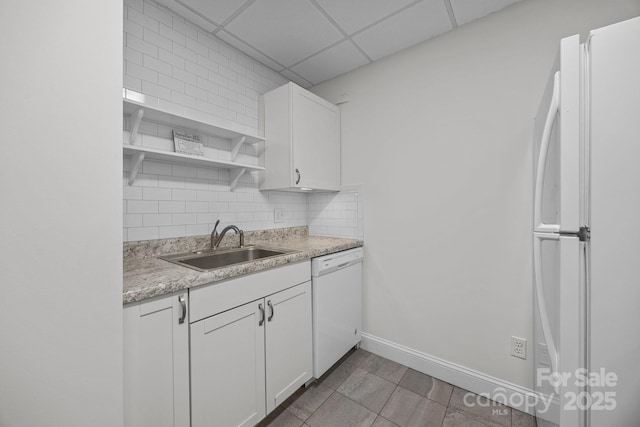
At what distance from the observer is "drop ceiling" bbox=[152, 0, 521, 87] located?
5.02 ft

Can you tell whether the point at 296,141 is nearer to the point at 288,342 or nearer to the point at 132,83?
the point at 132,83

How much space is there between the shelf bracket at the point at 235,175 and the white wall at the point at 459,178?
3.38 feet

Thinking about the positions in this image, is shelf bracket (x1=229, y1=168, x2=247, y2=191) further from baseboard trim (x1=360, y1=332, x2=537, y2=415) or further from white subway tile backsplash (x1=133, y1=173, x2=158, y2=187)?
baseboard trim (x1=360, y1=332, x2=537, y2=415)

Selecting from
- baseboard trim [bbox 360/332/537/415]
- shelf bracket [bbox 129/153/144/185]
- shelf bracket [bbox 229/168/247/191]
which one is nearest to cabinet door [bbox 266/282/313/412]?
baseboard trim [bbox 360/332/537/415]

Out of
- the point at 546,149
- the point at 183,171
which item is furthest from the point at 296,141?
the point at 546,149

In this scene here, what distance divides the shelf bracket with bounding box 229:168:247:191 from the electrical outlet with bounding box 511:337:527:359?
2155 mm

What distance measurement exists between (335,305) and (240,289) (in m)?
0.85

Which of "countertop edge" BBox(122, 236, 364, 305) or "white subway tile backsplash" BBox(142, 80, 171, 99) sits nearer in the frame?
"countertop edge" BBox(122, 236, 364, 305)

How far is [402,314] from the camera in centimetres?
200

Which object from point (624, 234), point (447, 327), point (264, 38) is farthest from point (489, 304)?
point (264, 38)

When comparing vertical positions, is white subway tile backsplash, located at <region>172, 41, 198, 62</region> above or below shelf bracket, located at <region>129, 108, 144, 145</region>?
above

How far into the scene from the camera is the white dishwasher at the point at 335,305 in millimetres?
1687

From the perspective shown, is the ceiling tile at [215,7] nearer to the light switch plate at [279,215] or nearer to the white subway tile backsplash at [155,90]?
the white subway tile backsplash at [155,90]

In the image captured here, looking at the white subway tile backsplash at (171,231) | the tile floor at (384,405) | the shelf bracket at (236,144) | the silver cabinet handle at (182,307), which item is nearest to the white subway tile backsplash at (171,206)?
the white subway tile backsplash at (171,231)
